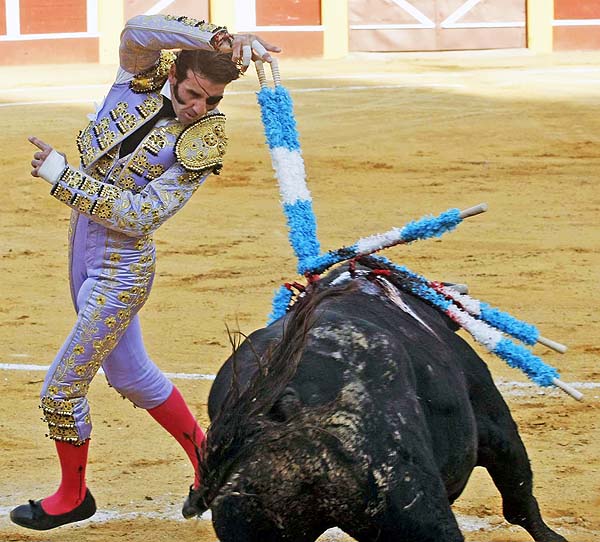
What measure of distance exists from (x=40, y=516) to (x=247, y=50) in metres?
1.33

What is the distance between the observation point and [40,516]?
3.40 m

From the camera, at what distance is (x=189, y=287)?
662cm

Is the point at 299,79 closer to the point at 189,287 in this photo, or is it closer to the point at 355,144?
the point at 355,144

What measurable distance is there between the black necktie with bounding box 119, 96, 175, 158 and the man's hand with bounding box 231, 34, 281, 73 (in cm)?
24

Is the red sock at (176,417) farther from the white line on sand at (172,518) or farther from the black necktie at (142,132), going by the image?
the black necktie at (142,132)

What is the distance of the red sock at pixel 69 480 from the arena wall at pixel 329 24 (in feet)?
34.2

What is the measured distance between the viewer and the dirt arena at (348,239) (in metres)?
4.02

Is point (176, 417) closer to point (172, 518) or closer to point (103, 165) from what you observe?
point (172, 518)

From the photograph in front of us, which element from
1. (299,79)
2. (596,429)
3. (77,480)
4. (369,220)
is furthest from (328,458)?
(299,79)

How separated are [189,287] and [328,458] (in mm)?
4449

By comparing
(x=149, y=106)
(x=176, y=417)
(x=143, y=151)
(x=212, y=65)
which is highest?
(x=212, y=65)

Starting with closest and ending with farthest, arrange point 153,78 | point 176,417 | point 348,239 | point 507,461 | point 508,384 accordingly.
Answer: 1. point 507,461
2. point 153,78
3. point 176,417
4. point 508,384
5. point 348,239

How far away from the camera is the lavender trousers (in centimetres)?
332

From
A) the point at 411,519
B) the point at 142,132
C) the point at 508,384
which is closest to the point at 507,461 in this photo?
the point at 411,519
